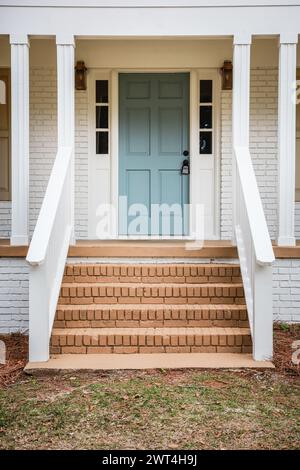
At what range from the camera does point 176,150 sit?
7734 mm

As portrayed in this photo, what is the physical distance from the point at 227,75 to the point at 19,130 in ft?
9.43

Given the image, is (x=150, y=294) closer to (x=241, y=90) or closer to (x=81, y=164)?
(x=241, y=90)

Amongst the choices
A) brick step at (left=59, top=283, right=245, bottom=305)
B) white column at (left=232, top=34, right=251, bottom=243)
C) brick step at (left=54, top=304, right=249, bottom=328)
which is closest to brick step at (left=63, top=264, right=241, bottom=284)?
brick step at (left=59, top=283, right=245, bottom=305)

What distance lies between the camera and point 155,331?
5168mm

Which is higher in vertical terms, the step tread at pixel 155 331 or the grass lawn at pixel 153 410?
the step tread at pixel 155 331

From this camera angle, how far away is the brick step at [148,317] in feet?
17.4

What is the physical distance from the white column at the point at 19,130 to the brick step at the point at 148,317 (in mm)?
1468

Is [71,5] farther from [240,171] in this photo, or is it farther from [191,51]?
[240,171]

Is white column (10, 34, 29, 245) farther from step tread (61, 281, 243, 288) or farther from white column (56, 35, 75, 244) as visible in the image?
step tread (61, 281, 243, 288)

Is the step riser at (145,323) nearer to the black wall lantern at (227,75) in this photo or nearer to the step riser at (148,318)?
the step riser at (148,318)

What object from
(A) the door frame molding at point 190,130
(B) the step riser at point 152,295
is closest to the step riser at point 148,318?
(B) the step riser at point 152,295

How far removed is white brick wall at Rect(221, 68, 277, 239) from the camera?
7.60 meters

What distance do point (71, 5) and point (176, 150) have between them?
2352 mm

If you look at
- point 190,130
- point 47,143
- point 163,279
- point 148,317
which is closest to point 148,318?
point 148,317
